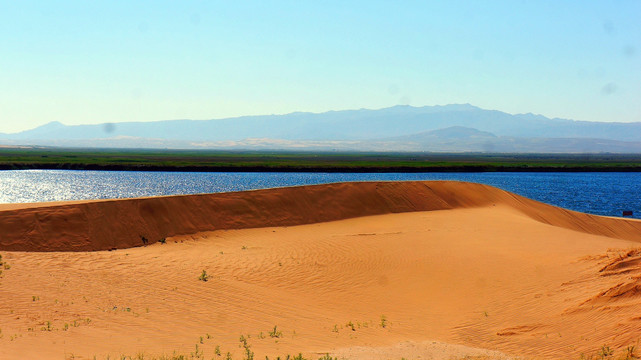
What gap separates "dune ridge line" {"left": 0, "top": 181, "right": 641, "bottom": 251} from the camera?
19.5 meters

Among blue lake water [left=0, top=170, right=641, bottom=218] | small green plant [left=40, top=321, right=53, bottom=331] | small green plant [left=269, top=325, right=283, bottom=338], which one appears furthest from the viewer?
blue lake water [left=0, top=170, right=641, bottom=218]

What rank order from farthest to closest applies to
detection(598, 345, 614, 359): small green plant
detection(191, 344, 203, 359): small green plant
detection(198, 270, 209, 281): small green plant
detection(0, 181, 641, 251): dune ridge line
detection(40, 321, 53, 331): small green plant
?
detection(0, 181, 641, 251): dune ridge line → detection(198, 270, 209, 281): small green plant → detection(40, 321, 53, 331): small green plant → detection(191, 344, 203, 359): small green plant → detection(598, 345, 614, 359): small green plant

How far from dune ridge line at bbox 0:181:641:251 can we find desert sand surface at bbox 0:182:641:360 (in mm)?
74

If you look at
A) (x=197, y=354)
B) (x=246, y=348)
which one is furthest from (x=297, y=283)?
(x=197, y=354)

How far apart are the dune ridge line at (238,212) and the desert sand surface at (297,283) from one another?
7 cm

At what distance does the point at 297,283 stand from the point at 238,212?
10188 mm

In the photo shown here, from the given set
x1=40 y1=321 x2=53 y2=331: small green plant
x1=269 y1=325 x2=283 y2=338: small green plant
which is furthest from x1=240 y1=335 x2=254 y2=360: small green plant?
x1=40 y1=321 x2=53 y2=331: small green plant

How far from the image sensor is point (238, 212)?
24969 mm

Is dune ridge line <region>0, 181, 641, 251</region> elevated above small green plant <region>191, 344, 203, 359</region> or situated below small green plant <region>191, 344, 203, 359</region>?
above

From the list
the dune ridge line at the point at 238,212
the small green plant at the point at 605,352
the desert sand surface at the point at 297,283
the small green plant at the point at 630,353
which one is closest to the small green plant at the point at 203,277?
the desert sand surface at the point at 297,283

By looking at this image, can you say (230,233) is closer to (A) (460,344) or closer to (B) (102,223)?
(B) (102,223)

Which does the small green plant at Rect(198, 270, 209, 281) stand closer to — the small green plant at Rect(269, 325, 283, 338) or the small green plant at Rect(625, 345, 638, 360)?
the small green plant at Rect(269, 325, 283, 338)

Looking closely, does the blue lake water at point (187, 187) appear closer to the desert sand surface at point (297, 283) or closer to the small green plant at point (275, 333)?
the desert sand surface at point (297, 283)

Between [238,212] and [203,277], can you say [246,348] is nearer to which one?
[203,277]
